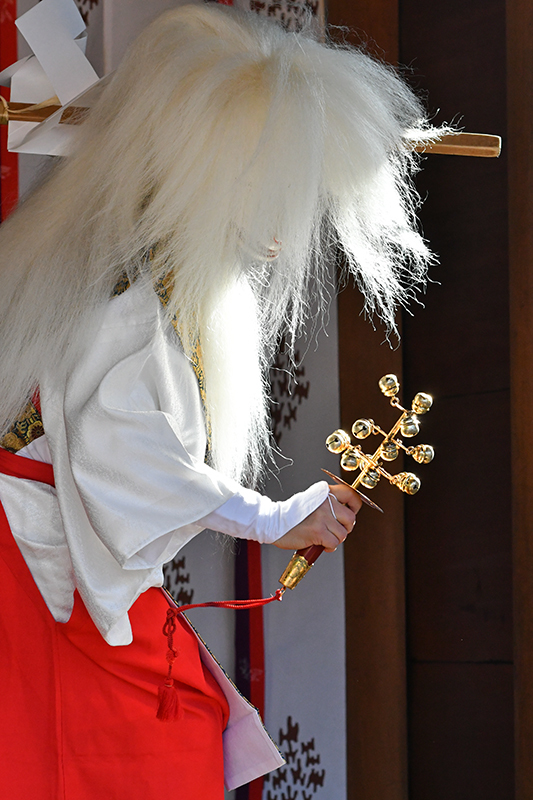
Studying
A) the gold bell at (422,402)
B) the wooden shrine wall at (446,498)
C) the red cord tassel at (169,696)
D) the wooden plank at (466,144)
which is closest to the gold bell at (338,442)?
the gold bell at (422,402)

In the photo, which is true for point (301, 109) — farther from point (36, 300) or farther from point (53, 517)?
point (53, 517)

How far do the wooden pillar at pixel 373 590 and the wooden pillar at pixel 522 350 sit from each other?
367 mm

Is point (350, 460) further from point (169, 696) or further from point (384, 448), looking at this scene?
point (169, 696)

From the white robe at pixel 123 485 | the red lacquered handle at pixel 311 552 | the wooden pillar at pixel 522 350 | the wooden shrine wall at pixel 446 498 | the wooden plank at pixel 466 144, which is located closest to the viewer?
the white robe at pixel 123 485

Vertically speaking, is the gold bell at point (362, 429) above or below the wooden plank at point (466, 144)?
below

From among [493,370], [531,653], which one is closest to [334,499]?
[531,653]

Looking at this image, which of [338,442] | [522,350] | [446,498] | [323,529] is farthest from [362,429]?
[446,498]

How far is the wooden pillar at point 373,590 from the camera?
1.79 meters

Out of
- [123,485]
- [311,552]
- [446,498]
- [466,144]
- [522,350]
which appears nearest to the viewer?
[123,485]

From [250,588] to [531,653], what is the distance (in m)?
0.61

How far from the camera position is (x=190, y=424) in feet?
3.31

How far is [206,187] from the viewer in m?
1.01

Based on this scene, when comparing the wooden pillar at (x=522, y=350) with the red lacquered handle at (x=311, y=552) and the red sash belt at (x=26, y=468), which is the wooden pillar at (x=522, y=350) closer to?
the red lacquered handle at (x=311, y=552)

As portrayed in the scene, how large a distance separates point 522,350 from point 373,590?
0.64 metres
